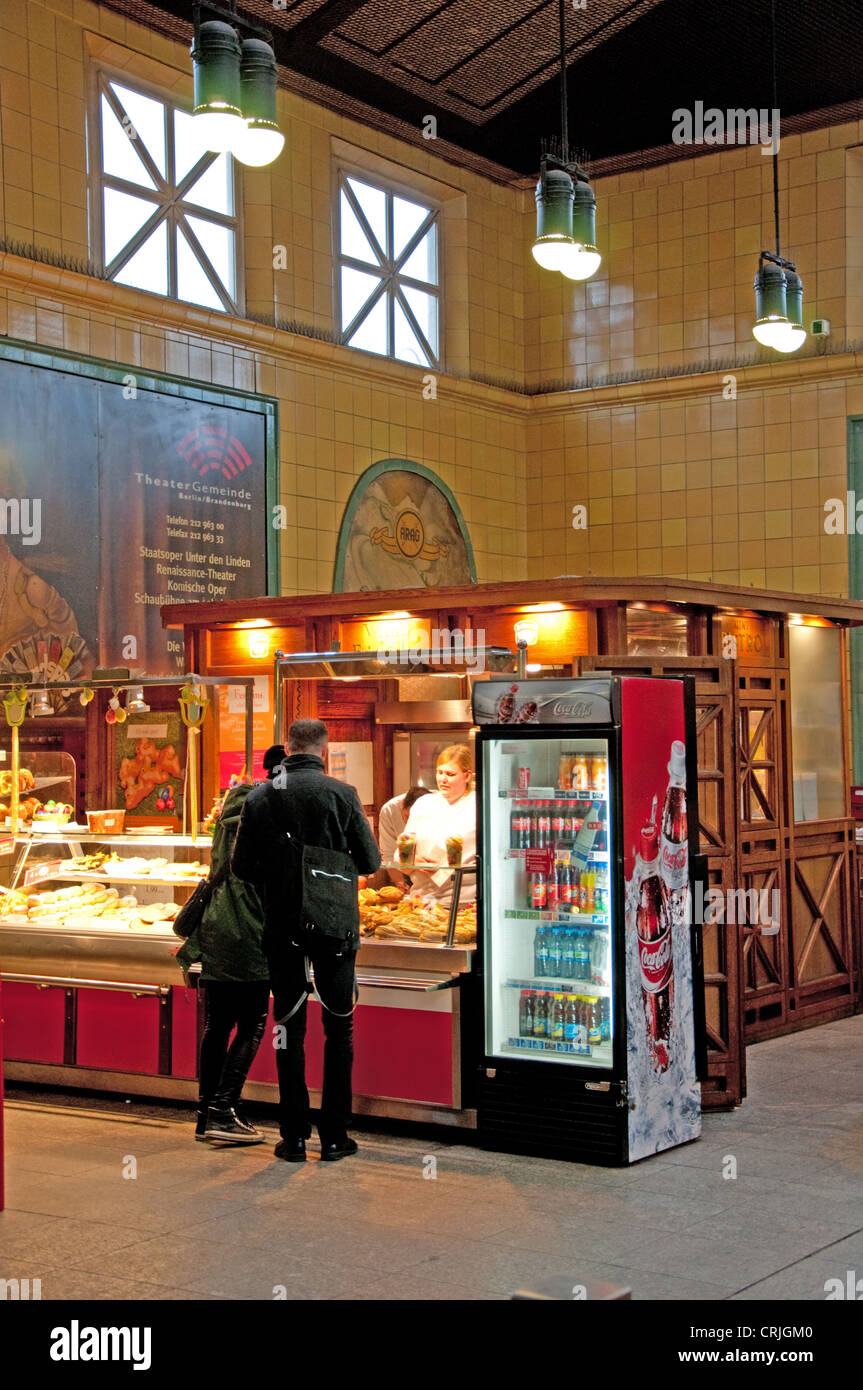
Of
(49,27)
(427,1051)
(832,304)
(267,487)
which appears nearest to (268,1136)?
(427,1051)

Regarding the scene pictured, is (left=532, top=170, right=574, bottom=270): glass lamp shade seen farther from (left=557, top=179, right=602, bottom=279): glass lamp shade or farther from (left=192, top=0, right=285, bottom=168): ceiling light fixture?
(left=192, top=0, right=285, bottom=168): ceiling light fixture

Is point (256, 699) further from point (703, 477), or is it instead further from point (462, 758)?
point (703, 477)

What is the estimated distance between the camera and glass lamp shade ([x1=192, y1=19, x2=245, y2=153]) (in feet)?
21.6

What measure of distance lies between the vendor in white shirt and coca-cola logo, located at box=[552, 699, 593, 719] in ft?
3.96

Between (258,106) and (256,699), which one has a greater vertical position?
(258,106)

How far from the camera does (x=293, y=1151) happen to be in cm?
634

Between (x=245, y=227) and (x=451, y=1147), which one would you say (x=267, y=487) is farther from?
(x=451, y=1147)

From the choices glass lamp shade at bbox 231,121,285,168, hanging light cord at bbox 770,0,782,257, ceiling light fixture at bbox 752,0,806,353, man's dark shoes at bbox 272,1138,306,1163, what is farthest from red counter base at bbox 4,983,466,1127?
hanging light cord at bbox 770,0,782,257

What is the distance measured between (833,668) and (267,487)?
4421mm

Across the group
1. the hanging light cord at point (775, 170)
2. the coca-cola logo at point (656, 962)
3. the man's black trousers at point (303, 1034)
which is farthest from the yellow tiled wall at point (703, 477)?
the man's black trousers at point (303, 1034)

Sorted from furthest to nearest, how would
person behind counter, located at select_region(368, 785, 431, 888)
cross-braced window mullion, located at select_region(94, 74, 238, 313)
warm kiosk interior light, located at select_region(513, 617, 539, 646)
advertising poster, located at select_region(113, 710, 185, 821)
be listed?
1. cross-braced window mullion, located at select_region(94, 74, 238, 313)
2. advertising poster, located at select_region(113, 710, 185, 821)
3. warm kiosk interior light, located at select_region(513, 617, 539, 646)
4. person behind counter, located at select_region(368, 785, 431, 888)

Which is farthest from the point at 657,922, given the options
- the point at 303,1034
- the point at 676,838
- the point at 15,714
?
the point at 15,714

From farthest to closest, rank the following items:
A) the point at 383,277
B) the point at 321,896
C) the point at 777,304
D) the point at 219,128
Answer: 1. the point at 383,277
2. the point at 777,304
3. the point at 219,128
4. the point at 321,896

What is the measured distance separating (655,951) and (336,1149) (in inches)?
61.8
